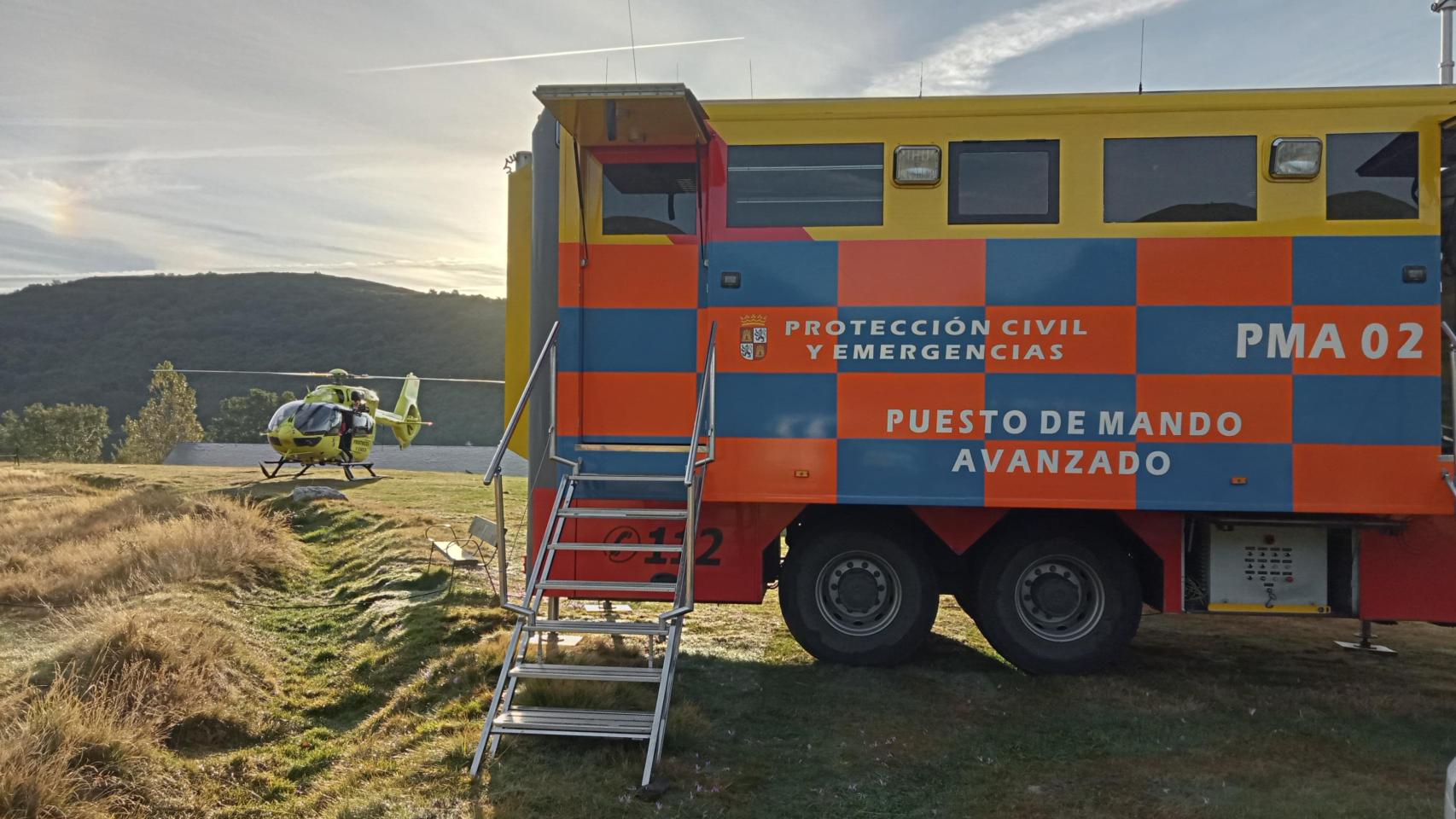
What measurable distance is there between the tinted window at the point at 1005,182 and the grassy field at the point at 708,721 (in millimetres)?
3224

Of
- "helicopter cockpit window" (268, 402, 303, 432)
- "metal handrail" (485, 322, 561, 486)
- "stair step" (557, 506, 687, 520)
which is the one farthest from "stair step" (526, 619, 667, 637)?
"helicopter cockpit window" (268, 402, 303, 432)

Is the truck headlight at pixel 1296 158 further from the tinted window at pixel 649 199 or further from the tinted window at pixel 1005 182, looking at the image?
the tinted window at pixel 649 199

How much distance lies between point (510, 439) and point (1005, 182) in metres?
3.75

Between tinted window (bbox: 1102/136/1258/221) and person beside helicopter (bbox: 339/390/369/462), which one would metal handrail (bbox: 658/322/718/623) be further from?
person beside helicopter (bbox: 339/390/369/462)

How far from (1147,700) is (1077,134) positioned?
379 centimetres

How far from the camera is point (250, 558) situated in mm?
9695

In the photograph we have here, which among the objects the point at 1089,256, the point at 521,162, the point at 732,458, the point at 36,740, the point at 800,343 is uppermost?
the point at 521,162

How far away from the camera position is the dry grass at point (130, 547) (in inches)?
339

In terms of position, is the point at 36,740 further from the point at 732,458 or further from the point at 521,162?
the point at 521,162

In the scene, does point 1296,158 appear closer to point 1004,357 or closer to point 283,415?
point 1004,357

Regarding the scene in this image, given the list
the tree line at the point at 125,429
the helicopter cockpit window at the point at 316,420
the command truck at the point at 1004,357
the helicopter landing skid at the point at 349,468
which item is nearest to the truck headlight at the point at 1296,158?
the command truck at the point at 1004,357

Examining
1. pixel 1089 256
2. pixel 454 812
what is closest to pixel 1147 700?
pixel 1089 256

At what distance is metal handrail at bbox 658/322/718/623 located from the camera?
5.23 meters

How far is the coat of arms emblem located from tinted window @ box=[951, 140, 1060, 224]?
58.2 inches
